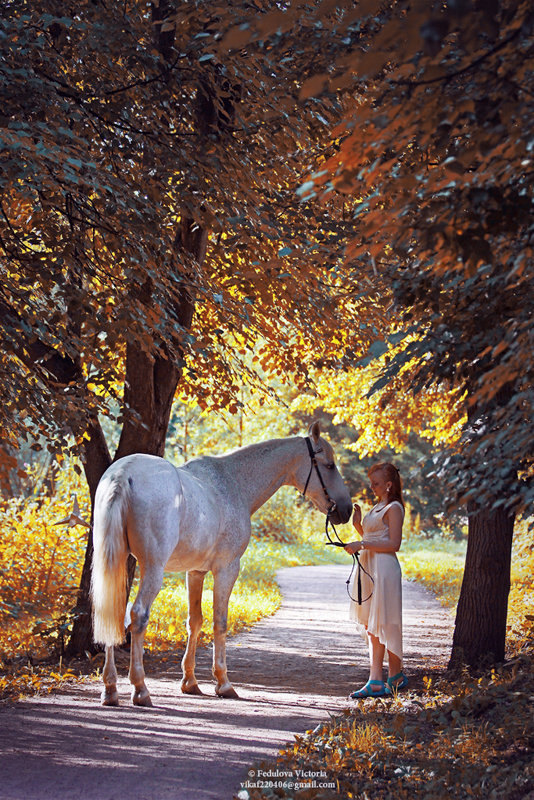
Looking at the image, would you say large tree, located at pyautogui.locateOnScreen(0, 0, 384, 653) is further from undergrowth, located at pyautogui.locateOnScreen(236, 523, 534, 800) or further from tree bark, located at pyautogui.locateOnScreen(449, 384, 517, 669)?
undergrowth, located at pyautogui.locateOnScreen(236, 523, 534, 800)

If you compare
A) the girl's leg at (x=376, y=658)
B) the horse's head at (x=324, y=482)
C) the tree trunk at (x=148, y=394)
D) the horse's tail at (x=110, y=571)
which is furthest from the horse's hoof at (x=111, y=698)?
the horse's head at (x=324, y=482)

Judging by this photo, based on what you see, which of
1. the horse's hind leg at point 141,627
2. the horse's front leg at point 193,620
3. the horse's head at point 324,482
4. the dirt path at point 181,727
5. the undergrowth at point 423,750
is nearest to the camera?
the undergrowth at point 423,750

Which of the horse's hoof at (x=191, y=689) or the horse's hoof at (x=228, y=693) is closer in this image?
the horse's hoof at (x=228, y=693)

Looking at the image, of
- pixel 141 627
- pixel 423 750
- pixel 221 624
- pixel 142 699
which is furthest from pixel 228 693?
pixel 423 750

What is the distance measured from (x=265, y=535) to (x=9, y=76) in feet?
93.1

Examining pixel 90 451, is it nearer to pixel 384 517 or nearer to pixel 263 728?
pixel 384 517

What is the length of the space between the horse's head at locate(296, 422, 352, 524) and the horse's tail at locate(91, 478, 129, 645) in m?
2.35

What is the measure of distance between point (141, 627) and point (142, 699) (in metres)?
0.63

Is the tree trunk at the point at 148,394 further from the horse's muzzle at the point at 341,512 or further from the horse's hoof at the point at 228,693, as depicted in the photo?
the horse's muzzle at the point at 341,512

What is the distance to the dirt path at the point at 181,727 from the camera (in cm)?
480

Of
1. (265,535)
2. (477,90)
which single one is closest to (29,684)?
(477,90)

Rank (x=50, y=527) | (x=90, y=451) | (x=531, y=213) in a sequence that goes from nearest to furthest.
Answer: (x=531, y=213)
(x=90, y=451)
(x=50, y=527)

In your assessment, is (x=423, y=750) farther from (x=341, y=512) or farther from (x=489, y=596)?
(x=489, y=596)

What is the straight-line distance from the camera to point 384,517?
25.7ft
